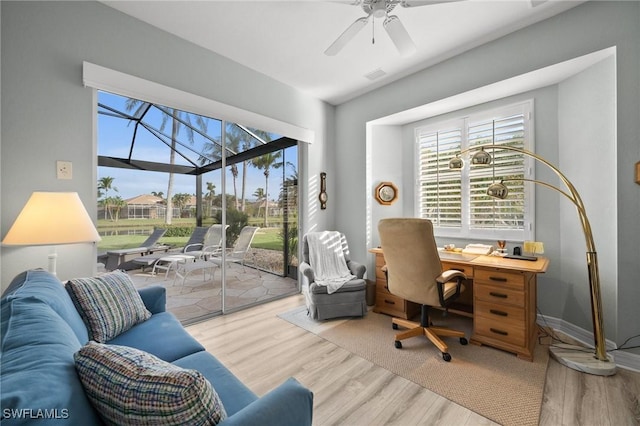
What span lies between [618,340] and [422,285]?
154 centimetres

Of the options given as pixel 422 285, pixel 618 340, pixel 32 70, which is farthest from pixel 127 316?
pixel 618 340

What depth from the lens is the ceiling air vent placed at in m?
3.33

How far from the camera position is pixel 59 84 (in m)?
2.14

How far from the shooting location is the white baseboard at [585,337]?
206cm

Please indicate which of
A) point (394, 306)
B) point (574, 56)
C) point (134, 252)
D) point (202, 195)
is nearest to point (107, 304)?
point (134, 252)

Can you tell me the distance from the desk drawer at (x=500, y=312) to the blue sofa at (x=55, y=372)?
214 centimetres

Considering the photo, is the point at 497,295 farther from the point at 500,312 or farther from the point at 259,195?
the point at 259,195

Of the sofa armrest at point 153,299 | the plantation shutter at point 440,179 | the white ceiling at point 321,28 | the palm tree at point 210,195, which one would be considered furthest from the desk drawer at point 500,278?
the palm tree at point 210,195

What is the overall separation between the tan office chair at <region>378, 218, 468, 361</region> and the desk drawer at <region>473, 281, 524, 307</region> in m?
0.21

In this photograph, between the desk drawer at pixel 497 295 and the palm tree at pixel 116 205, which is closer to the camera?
the desk drawer at pixel 497 295

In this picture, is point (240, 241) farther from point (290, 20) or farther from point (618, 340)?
point (618, 340)

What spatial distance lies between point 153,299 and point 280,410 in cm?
164

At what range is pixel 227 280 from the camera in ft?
10.9

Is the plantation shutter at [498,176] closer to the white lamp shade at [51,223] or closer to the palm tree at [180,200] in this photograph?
the palm tree at [180,200]
